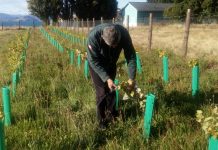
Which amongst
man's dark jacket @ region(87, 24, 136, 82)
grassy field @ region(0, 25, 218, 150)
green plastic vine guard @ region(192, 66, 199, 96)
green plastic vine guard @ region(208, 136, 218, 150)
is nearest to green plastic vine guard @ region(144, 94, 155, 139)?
grassy field @ region(0, 25, 218, 150)

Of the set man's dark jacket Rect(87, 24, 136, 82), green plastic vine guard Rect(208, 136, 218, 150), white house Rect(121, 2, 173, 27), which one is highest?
white house Rect(121, 2, 173, 27)

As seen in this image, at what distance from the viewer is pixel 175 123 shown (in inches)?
197

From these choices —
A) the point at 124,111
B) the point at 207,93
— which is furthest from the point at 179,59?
the point at 124,111

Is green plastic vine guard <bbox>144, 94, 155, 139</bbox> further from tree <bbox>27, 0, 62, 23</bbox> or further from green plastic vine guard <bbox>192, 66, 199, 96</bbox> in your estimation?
tree <bbox>27, 0, 62, 23</bbox>

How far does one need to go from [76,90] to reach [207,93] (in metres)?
2.35

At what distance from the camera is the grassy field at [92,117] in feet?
14.6

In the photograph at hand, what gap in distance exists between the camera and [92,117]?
551 centimetres

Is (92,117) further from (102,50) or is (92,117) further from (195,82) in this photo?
(195,82)

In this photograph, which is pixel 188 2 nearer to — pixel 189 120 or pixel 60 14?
pixel 60 14

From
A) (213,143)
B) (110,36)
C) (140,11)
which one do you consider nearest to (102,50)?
(110,36)

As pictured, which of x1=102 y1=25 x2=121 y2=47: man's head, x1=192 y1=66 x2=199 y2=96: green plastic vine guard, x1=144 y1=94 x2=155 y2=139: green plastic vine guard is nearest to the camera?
x1=102 y1=25 x2=121 y2=47: man's head

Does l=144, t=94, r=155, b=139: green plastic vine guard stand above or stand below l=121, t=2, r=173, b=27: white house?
below

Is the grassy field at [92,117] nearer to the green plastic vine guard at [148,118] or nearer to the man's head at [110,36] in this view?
the green plastic vine guard at [148,118]

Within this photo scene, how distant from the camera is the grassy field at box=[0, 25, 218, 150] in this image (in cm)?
446
